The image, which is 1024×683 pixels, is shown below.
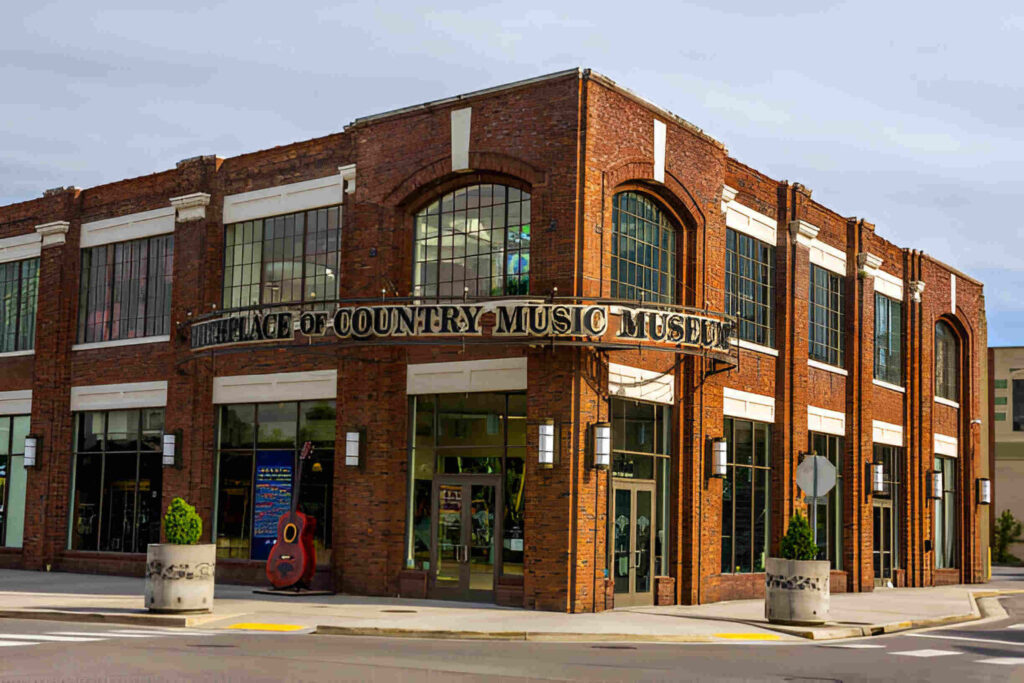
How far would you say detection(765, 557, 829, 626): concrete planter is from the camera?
68.6 ft

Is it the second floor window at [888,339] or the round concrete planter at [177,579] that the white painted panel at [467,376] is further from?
the second floor window at [888,339]

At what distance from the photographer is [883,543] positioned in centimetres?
3341

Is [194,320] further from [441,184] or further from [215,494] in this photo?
[441,184]

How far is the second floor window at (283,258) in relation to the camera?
85.5 ft

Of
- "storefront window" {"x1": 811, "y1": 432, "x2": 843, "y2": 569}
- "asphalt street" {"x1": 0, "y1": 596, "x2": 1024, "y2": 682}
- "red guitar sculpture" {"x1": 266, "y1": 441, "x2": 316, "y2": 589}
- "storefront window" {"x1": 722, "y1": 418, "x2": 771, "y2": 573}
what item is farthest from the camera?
"storefront window" {"x1": 811, "y1": 432, "x2": 843, "y2": 569}

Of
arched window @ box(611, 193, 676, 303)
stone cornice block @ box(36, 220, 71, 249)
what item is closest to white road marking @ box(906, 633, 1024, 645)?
arched window @ box(611, 193, 676, 303)

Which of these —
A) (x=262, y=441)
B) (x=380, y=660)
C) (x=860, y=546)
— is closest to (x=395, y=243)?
(x=262, y=441)

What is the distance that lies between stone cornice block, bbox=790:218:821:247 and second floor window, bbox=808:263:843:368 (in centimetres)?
86

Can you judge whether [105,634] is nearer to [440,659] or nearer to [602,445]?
[440,659]

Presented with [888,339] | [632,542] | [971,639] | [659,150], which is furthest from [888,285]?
[971,639]

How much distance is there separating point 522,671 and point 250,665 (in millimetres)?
2989

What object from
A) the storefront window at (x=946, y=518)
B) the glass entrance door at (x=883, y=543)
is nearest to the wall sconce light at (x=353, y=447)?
the glass entrance door at (x=883, y=543)

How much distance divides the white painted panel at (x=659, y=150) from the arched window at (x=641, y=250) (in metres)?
0.58

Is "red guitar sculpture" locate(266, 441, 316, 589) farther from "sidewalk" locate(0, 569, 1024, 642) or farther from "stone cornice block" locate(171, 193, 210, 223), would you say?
"stone cornice block" locate(171, 193, 210, 223)
